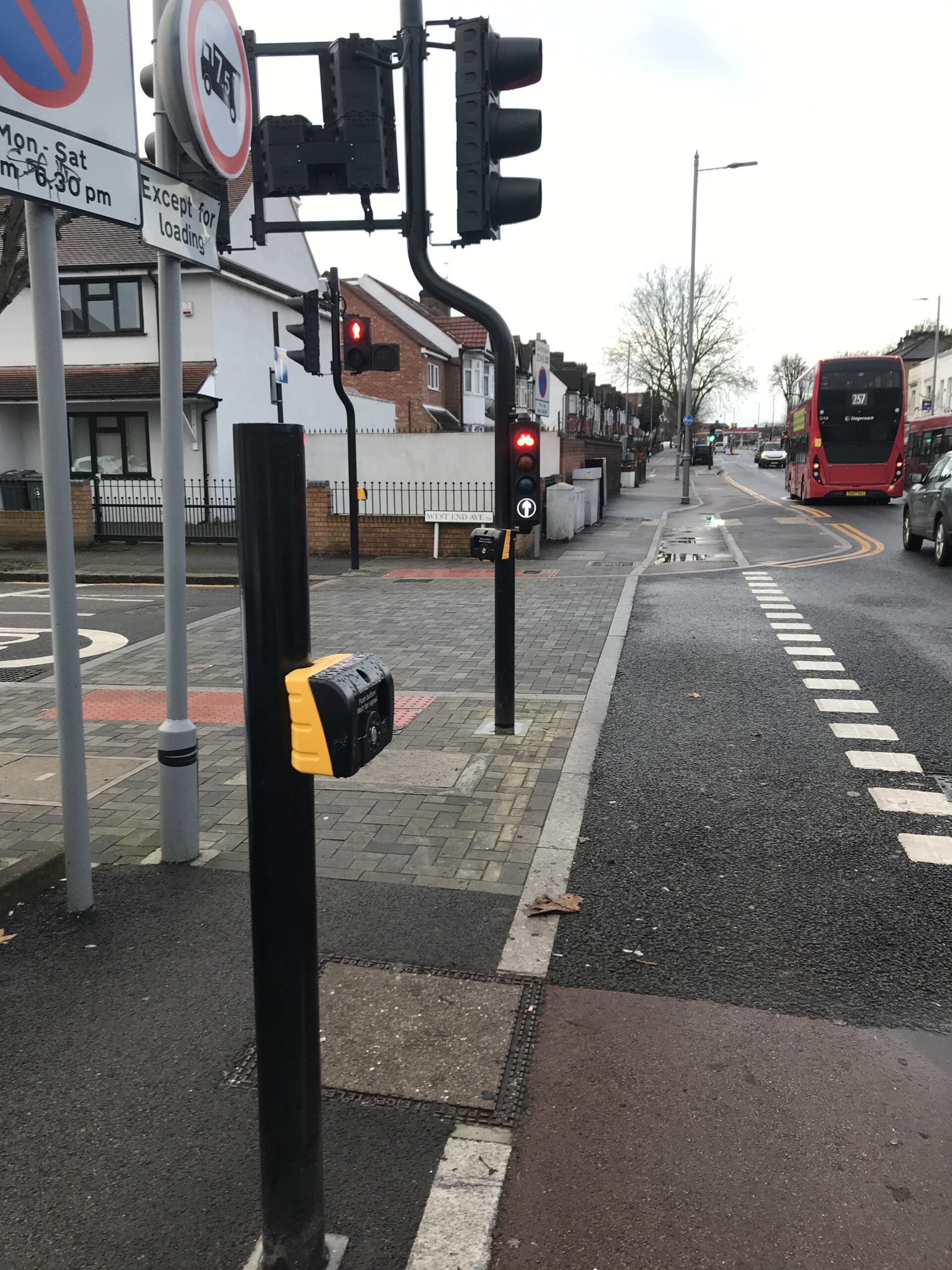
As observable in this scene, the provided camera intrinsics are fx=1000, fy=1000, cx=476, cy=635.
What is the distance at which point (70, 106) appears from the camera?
11.7 ft

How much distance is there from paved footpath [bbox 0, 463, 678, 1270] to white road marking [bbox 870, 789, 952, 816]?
1823mm

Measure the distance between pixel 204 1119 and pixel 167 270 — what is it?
340 centimetres

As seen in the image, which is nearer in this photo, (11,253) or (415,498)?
A: (11,253)

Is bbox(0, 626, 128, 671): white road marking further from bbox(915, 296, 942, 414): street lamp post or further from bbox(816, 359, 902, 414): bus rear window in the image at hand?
bbox(915, 296, 942, 414): street lamp post

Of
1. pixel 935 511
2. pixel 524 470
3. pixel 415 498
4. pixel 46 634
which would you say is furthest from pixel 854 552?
pixel 46 634

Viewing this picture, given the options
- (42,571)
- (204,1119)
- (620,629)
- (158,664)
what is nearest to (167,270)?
(204,1119)

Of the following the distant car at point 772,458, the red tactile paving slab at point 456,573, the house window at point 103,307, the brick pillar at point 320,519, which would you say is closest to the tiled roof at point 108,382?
the house window at point 103,307

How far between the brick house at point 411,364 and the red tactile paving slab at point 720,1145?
1464 inches

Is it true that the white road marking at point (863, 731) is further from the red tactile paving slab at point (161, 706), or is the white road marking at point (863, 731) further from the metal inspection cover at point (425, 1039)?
the metal inspection cover at point (425, 1039)

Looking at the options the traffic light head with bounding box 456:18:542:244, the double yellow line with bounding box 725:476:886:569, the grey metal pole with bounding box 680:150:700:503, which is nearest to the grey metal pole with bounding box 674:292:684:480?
the grey metal pole with bounding box 680:150:700:503

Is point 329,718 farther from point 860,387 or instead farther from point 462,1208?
point 860,387

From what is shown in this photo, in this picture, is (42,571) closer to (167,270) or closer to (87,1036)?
(167,270)

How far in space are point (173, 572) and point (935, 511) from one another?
15514 millimetres

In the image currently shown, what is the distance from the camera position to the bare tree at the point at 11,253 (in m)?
16.0
